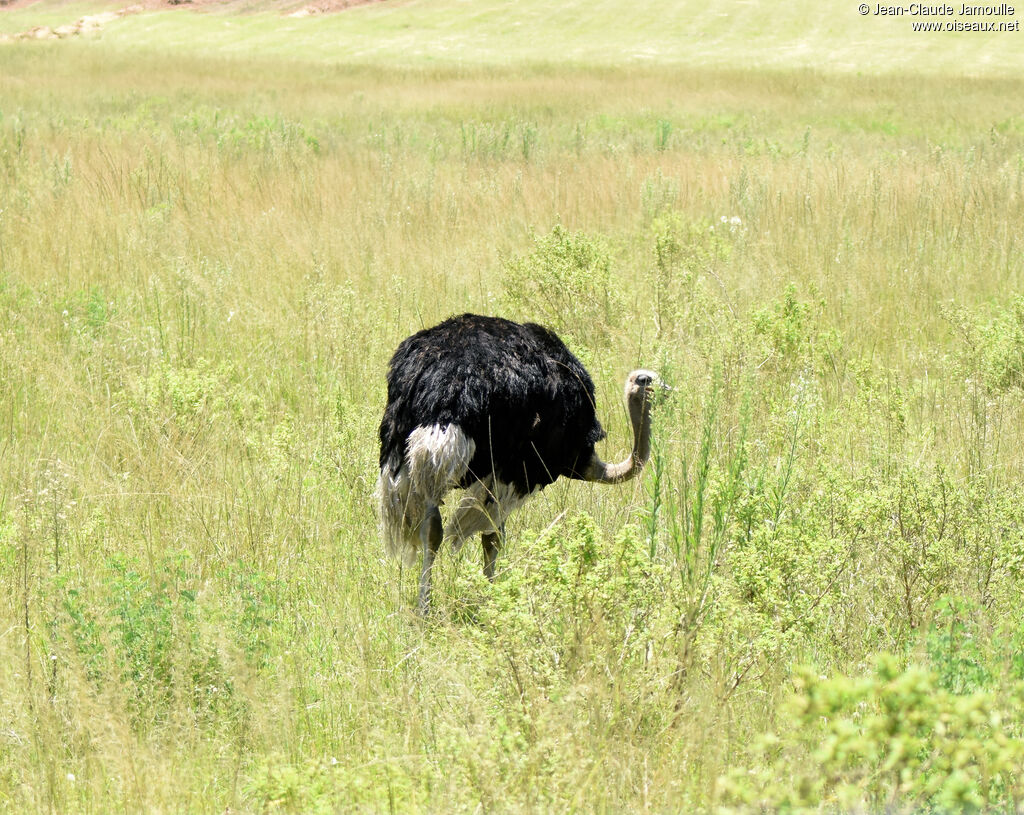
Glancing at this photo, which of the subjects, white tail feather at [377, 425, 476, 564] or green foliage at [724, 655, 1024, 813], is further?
white tail feather at [377, 425, 476, 564]

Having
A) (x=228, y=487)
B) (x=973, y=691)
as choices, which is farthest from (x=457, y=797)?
(x=228, y=487)

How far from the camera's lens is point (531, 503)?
4.81 meters

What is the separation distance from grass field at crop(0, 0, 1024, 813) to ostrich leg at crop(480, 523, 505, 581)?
15cm

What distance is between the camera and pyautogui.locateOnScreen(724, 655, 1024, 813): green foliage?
1.76 m

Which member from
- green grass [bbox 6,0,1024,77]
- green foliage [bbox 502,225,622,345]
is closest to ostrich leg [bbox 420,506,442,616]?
green foliage [bbox 502,225,622,345]

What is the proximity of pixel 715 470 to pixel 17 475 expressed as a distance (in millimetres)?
2941

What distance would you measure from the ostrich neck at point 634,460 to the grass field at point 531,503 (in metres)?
0.15

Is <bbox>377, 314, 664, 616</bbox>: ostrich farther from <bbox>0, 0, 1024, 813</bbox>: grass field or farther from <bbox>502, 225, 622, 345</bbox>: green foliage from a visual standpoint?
<bbox>502, 225, 622, 345</bbox>: green foliage

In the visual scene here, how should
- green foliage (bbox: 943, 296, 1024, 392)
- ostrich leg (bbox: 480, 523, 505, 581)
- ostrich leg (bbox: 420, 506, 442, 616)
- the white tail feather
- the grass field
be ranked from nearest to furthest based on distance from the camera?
the grass field, the white tail feather, ostrich leg (bbox: 420, 506, 442, 616), ostrich leg (bbox: 480, 523, 505, 581), green foliage (bbox: 943, 296, 1024, 392)

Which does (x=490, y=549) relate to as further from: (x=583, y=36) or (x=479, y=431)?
(x=583, y=36)

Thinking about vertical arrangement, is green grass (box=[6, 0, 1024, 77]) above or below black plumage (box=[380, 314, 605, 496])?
above

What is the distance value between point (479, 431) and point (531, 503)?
1083 mm

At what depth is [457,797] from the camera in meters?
2.46

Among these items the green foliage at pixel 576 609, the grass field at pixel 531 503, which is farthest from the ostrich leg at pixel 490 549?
the green foliage at pixel 576 609
